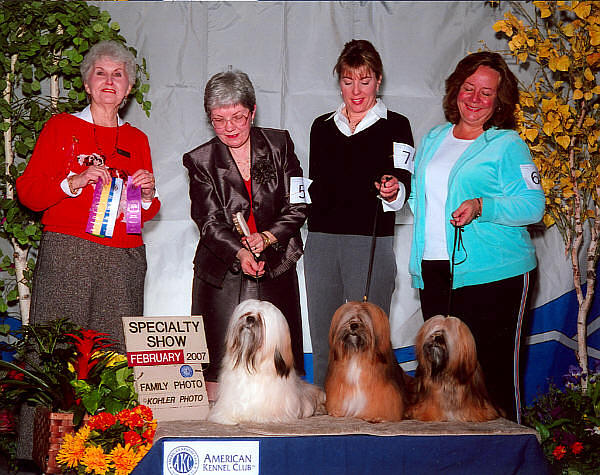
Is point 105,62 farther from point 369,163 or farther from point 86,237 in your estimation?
point 369,163

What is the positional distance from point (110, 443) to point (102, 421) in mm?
87

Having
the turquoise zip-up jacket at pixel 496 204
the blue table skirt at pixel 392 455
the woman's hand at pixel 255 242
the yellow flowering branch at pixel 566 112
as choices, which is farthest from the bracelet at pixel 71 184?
the yellow flowering branch at pixel 566 112

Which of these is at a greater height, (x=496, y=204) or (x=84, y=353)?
(x=496, y=204)

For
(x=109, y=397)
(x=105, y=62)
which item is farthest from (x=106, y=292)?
(x=105, y=62)

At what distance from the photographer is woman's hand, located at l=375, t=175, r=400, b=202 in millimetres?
3174

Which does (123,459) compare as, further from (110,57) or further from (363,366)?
(110,57)

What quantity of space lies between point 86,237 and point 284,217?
88 centimetres

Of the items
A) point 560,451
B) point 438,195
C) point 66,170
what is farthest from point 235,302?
point 560,451

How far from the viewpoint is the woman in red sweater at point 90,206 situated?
306 centimetres

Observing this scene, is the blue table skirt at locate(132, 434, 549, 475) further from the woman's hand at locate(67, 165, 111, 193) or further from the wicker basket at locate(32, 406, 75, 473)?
the woman's hand at locate(67, 165, 111, 193)

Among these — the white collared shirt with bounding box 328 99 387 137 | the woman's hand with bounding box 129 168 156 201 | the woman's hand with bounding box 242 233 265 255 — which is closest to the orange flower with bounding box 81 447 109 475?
the woman's hand with bounding box 242 233 265 255

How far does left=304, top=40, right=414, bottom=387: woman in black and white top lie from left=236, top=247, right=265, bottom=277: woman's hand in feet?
0.98

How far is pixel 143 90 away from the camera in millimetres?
3648

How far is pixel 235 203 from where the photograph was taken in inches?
128
